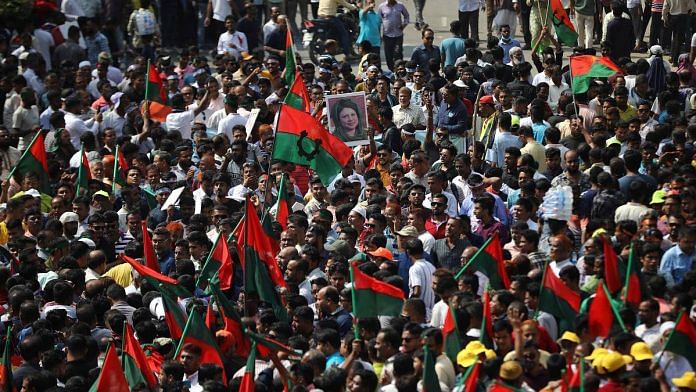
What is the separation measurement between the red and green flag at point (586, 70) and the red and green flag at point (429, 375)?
8.19 metres

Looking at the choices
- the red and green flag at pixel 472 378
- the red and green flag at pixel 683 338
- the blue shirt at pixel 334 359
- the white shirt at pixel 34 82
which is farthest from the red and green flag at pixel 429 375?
the white shirt at pixel 34 82

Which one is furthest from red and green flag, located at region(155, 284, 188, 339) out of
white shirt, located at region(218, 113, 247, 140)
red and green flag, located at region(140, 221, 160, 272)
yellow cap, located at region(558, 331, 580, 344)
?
white shirt, located at region(218, 113, 247, 140)

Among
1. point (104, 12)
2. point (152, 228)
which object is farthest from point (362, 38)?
point (152, 228)

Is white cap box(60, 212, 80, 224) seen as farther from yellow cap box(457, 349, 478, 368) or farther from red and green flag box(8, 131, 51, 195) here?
yellow cap box(457, 349, 478, 368)

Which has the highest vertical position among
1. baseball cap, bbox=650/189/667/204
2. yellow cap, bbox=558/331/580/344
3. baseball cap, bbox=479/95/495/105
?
baseball cap, bbox=479/95/495/105

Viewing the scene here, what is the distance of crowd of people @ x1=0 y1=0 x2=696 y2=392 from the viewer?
35.1 ft

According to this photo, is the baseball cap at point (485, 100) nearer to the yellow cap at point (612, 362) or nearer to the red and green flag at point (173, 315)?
the red and green flag at point (173, 315)

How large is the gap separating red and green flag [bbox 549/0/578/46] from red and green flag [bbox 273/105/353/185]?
650 centimetres

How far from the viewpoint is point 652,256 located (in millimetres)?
12016

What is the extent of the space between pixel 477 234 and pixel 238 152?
388 cm

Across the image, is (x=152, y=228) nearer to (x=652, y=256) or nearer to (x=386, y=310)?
(x=386, y=310)

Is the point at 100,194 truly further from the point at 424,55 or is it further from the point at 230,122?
the point at 424,55

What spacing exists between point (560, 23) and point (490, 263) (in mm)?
8983

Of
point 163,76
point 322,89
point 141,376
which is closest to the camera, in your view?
point 141,376
